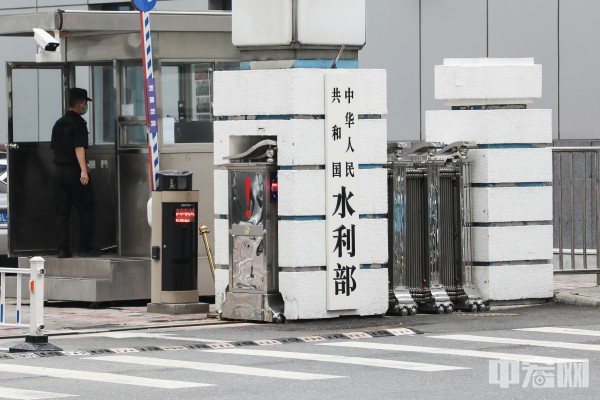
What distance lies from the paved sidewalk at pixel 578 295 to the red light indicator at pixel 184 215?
13.7 ft

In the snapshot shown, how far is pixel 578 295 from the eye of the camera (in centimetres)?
1847

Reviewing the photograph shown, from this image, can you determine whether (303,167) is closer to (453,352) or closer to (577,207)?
(453,352)

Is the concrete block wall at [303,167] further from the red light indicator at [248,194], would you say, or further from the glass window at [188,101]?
the glass window at [188,101]

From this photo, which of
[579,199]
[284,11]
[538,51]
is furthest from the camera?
[538,51]

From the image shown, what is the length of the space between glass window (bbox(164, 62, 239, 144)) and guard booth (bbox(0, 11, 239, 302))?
0.01 m

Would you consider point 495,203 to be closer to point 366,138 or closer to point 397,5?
point 366,138

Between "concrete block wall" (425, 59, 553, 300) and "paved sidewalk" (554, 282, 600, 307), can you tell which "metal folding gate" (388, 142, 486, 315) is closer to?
"concrete block wall" (425, 59, 553, 300)

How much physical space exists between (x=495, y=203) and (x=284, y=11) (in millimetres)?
3262

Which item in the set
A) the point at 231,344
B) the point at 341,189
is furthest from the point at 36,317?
the point at 341,189

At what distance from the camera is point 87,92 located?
19781 millimetres

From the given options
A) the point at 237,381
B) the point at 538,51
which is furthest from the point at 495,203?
the point at 538,51

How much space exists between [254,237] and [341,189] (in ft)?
3.21

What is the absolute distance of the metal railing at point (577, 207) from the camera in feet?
64.1

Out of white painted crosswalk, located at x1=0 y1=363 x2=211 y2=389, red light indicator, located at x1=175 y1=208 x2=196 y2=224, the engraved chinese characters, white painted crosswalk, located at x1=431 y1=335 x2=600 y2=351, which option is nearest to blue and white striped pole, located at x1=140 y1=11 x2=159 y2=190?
red light indicator, located at x1=175 y1=208 x2=196 y2=224
